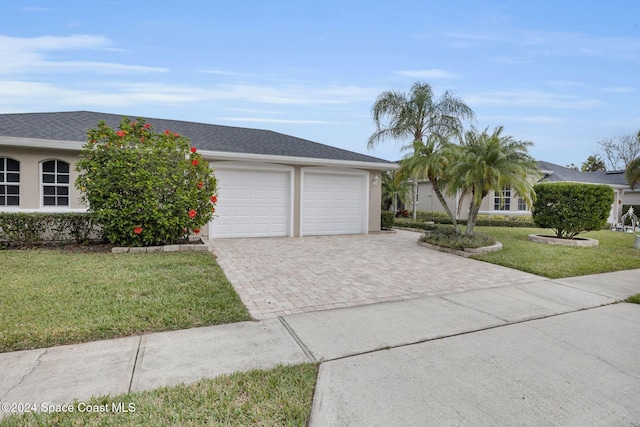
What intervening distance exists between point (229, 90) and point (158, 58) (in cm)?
344

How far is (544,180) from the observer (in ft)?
64.0

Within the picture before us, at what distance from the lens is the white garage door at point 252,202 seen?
1087 cm

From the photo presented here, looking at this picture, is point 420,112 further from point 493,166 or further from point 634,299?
point 634,299

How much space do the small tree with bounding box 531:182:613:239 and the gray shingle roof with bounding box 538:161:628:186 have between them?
10.3 m

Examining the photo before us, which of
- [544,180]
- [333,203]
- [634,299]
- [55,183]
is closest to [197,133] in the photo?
[55,183]

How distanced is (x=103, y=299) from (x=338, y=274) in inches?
148

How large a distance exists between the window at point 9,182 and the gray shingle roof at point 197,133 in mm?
917

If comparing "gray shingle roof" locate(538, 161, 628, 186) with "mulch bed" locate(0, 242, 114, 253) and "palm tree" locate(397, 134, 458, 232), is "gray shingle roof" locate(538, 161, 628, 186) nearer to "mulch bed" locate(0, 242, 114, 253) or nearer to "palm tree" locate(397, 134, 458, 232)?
"palm tree" locate(397, 134, 458, 232)

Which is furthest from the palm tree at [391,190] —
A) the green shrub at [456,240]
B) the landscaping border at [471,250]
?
the landscaping border at [471,250]

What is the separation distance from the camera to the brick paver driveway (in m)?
4.84

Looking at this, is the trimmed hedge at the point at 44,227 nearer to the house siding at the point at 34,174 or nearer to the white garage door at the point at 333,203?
the house siding at the point at 34,174

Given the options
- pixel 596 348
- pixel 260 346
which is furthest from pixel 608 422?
pixel 260 346

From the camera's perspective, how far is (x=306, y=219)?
39.7 feet

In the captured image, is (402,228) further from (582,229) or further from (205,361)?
(205,361)
